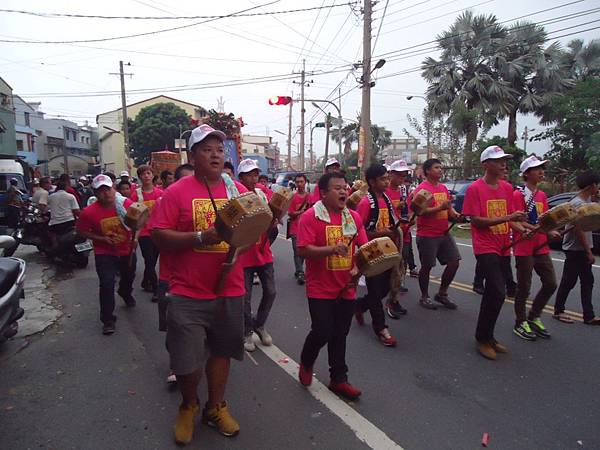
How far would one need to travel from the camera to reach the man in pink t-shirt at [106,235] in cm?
480

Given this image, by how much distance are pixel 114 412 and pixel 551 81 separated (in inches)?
922

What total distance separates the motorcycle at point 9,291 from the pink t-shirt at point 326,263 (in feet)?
8.32

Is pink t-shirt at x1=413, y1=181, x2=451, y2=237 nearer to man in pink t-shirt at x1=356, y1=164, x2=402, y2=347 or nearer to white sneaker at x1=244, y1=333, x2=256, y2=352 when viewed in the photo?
man in pink t-shirt at x1=356, y1=164, x2=402, y2=347

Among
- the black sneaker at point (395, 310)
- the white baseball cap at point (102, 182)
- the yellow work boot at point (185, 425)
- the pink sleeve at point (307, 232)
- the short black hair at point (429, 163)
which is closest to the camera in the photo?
the yellow work boot at point (185, 425)

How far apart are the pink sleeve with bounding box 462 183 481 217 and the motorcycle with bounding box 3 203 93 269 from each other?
6.48 metres

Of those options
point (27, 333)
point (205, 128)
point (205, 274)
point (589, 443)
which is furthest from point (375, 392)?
point (27, 333)

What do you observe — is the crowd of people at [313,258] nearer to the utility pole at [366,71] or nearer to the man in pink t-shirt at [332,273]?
the man in pink t-shirt at [332,273]

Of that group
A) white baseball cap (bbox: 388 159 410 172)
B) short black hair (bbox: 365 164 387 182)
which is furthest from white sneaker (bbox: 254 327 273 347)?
white baseball cap (bbox: 388 159 410 172)

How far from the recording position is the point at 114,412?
3.15 metres

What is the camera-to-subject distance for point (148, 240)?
6180 mm

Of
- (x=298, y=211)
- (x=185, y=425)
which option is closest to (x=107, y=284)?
(x=185, y=425)

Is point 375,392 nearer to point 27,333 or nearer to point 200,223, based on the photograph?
point 200,223

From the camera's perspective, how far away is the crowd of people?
2.59 meters

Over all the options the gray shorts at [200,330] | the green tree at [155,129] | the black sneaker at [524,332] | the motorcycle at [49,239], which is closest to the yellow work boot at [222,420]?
the gray shorts at [200,330]
